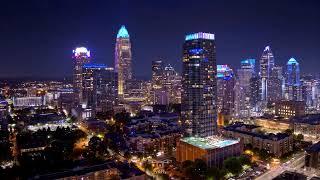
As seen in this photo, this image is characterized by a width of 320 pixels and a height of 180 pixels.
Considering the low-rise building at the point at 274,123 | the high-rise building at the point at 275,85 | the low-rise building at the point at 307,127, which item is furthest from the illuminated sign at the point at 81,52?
the low-rise building at the point at 307,127

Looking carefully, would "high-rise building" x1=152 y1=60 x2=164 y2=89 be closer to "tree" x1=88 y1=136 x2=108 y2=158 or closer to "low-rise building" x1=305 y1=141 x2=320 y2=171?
"tree" x1=88 y1=136 x2=108 y2=158

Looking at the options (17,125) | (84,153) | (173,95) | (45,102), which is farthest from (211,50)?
(45,102)

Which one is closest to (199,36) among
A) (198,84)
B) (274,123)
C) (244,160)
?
(198,84)

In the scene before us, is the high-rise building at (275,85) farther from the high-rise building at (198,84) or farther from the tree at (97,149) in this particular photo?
the tree at (97,149)

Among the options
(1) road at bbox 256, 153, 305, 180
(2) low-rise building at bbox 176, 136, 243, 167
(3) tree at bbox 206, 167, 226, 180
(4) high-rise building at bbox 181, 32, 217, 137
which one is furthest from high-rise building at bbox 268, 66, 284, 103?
(3) tree at bbox 206, 167, 226, 180

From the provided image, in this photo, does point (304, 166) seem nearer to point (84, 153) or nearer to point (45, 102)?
point (84, 153)

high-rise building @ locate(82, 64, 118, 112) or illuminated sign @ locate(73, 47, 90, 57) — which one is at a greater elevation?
illuminated sign @ locate(73, 47, 90, 57)

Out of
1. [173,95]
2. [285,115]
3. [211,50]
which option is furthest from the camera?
[173,95]
